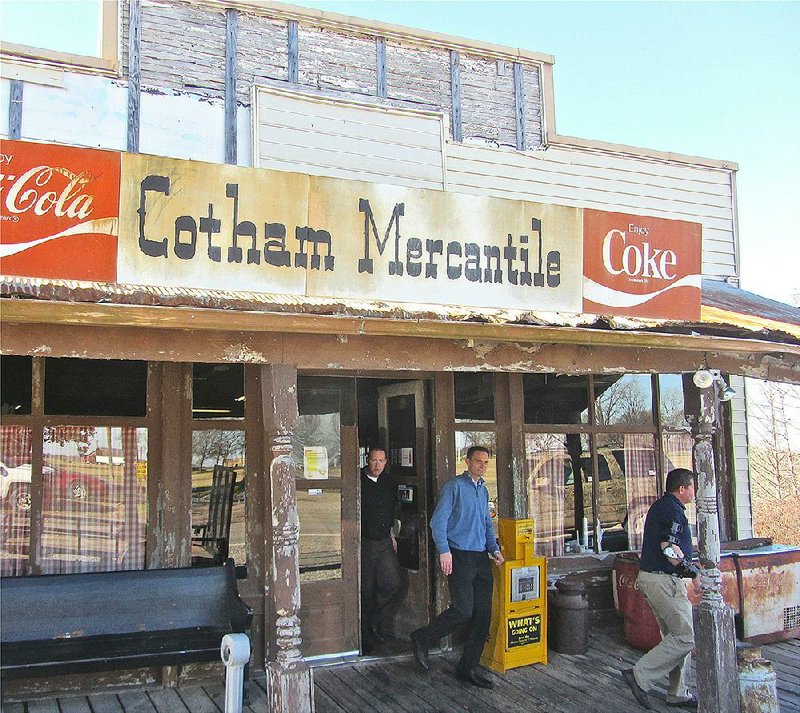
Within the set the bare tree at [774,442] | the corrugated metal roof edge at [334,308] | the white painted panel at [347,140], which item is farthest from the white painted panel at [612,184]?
the bare tree at [774,442]

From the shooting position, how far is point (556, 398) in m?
8.02

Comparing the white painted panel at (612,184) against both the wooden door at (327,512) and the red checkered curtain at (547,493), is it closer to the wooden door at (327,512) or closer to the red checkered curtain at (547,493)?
the red checkered curtain at (547,493)

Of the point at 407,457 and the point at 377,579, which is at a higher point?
the point at 407,457

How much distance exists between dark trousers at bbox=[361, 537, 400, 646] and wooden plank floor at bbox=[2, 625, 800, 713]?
1.58 feet

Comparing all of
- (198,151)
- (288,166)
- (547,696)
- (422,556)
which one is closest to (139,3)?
(198,151)

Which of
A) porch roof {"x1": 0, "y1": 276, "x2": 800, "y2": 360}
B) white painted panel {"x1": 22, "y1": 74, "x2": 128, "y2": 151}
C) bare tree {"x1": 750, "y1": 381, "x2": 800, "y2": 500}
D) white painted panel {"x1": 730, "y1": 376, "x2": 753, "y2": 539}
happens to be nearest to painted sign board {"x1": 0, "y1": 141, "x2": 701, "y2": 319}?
porch roof {"x1": 0, "y1": 276, "x2": 800, "y2": 360}

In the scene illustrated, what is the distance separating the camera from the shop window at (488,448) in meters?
7.38

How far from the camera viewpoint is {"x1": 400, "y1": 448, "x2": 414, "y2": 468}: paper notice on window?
24.8ft

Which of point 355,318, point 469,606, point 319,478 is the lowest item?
point 469,606

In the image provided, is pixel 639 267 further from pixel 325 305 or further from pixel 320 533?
pixel 320 533

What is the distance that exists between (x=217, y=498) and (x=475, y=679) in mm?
2524

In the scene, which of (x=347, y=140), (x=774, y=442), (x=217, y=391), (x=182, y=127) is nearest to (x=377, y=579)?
(x=217, y=391)

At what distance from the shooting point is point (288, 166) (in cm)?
770

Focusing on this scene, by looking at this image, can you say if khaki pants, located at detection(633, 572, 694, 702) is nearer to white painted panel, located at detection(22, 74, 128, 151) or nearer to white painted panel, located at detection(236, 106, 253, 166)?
white painted panel, located at detection(236, 106, 253, 166)
